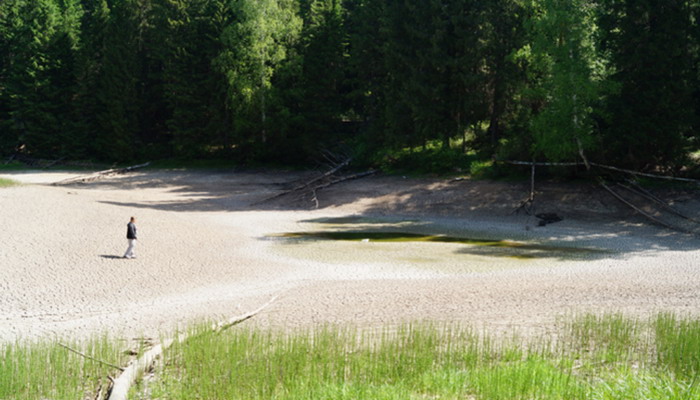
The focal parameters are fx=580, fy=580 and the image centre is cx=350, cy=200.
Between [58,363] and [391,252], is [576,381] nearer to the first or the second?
[58,363]

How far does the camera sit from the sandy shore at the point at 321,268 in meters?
14.1

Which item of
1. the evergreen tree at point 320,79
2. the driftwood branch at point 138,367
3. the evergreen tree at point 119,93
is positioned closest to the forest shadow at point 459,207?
the evergreen tree at point 320,79

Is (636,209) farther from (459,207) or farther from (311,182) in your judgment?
(311,182)

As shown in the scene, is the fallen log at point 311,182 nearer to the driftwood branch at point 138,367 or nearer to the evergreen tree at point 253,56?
the evergreen tree at point 253,56

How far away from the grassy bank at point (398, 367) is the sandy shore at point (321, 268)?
183 cm

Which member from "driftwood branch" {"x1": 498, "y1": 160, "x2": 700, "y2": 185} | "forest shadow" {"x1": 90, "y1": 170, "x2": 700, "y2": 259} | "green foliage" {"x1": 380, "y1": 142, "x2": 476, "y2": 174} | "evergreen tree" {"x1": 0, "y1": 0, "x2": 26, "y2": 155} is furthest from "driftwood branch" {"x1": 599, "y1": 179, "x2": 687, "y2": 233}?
"evergreen tree" {"x1": 0, "y1": 0, "x2": 26, "y2": 155}

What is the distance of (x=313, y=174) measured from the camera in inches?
1666

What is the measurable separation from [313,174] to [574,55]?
19.8 m

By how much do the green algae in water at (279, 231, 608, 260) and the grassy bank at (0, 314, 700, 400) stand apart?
10.0m

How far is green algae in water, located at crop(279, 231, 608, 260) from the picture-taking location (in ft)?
71.4

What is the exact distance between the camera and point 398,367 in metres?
9.80

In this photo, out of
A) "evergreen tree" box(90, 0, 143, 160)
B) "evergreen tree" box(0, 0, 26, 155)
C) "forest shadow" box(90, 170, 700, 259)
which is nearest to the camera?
"forest shadow" box(90, 170, 700, 259)

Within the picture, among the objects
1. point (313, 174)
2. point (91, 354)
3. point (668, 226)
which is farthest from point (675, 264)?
point (313, 174)

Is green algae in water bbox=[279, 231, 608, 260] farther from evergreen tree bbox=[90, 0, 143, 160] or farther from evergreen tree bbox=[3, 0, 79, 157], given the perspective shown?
evergreen tree bbox=[3, 0, 79, 157]
